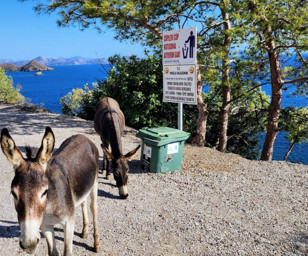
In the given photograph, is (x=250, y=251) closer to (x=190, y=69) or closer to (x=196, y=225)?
(x=196, y=225)

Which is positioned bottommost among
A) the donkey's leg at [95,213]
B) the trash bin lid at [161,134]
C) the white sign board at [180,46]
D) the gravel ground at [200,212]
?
the gravel ground at [200,212]

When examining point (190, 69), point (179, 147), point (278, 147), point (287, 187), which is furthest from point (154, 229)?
point (278, 147)

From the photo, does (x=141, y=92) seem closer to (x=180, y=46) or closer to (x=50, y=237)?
(x=180, y=46)

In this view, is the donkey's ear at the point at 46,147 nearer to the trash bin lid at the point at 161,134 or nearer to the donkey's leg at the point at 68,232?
the donkey's leg at the point at 68,232

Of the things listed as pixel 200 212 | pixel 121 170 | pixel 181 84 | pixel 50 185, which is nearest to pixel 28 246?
pixel 50 185

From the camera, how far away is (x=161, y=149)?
7.10 metres

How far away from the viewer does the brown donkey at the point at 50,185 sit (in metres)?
2.18

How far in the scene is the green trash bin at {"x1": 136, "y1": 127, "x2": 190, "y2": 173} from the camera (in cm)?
709

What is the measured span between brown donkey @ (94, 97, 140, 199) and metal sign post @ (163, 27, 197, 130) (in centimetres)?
191

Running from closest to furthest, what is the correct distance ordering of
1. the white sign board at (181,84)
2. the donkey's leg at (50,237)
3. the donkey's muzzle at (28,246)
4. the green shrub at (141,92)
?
the donkey's muzzle at (28,246) → the donkey's leg at (50,237) → the white sign board at (181,84) → the green shrub at (141,92)

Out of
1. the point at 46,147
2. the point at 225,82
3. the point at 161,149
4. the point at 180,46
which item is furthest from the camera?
the point at 225,82

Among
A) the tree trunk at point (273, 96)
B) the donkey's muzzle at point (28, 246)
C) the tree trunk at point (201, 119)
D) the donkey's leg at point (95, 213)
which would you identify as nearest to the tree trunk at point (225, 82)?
the tree trunk at point (201, 119)

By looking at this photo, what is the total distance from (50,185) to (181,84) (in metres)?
5.82

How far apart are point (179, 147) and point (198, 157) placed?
6.09 feet
